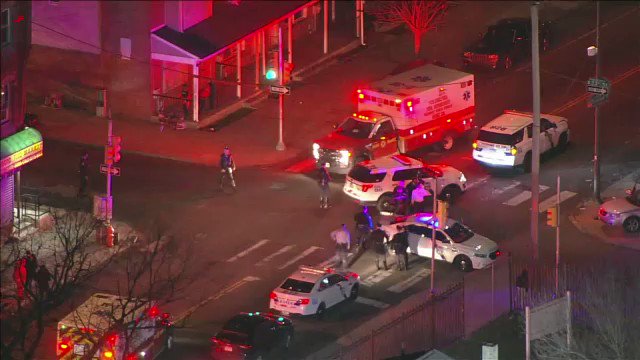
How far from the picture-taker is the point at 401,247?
147ft

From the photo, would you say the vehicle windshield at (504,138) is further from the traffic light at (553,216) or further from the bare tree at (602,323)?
the bare tree at (602,323)

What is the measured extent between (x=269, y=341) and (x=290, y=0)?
28160 millimetres

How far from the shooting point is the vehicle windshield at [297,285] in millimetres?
41375

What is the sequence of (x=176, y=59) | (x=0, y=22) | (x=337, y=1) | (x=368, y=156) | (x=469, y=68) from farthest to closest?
(x=337, y=1), (x=469, y=68), (x=176, y=59), (x=368, y=156), (x=0, y=22)

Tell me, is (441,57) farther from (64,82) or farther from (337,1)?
(64,82)

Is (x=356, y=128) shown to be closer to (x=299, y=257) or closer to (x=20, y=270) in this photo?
(x=299, y=257)

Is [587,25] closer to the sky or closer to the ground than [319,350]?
closer to the sky

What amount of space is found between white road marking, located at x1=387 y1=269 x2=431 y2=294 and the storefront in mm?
11678

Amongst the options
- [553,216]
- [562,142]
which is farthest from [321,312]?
[562,142]

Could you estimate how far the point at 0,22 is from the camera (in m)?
46.3

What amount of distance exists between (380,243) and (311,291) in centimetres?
441

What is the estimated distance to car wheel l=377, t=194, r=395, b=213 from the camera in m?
49.8

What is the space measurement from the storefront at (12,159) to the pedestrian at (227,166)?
6623 mm

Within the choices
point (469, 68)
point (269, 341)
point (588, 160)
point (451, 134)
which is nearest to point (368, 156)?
point (451, 134)
